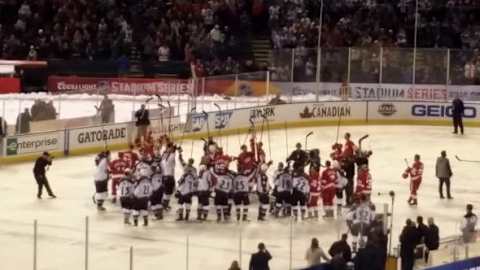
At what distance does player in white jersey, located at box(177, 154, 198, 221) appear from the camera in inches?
776

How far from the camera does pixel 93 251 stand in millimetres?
17312

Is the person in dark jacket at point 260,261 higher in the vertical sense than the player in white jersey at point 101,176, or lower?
lower

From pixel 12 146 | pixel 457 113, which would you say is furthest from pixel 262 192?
pixel 457 113

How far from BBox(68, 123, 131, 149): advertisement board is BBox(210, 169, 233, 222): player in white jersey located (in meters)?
8.27

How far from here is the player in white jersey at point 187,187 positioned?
1972 centimetres

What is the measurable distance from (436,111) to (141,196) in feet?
54.6

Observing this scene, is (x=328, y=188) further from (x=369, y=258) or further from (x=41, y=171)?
(x=369, y=258)

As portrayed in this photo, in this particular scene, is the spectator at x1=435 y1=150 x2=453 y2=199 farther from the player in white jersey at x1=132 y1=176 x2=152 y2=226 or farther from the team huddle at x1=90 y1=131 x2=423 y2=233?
the player in white jersey at x1=132 y1=176 x2=152 y2=226

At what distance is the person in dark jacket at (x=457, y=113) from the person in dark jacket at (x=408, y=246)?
15.9 metres

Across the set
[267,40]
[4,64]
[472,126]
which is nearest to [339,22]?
[267,40]

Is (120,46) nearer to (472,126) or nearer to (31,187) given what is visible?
(472,126)

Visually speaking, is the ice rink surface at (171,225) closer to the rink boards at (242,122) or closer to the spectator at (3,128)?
the rink boards at (242,122)

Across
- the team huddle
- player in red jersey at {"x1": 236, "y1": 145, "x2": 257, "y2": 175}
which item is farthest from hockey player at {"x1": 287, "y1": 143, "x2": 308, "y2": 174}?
player in red jersey at {"x1": 236, "y1": 145, "x2": 257, "y2": 175}

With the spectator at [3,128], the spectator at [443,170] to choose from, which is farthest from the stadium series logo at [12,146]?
the spectator at [443,170]
